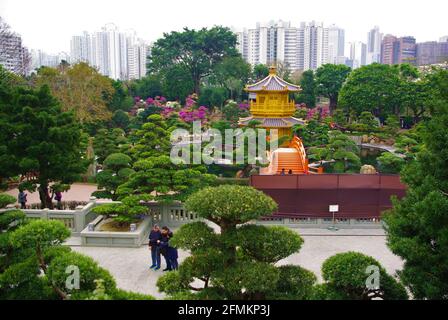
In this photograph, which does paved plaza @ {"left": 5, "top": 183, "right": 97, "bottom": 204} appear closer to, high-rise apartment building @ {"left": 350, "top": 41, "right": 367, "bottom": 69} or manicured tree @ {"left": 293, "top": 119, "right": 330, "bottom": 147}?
manicured tree @ {"left": 293, "top": 119, "right": 330, "bottom": 147}

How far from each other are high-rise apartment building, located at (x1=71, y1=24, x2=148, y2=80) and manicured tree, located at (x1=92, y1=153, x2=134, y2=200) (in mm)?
98783

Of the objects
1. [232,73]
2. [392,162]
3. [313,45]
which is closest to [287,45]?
[313,45]

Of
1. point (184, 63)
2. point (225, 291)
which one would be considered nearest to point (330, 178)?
point (225, 291)

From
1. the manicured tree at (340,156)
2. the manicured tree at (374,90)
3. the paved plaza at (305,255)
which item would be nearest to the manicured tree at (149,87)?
the manicured tree at (374,90)

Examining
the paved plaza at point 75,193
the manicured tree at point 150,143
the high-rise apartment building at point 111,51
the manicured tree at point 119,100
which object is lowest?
the paved plaza at point 75,193

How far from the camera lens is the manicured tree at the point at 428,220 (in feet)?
19.0

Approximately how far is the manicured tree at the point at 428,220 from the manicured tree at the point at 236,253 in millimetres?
1488

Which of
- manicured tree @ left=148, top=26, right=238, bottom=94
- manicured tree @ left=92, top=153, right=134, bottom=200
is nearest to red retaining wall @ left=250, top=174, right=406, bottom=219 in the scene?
manicured tree @ left=92, top=153, right=134, bottom=200

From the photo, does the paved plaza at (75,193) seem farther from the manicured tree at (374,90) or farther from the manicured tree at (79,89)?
the manicured tree at (374,90)

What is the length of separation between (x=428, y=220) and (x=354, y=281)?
1.36 meters

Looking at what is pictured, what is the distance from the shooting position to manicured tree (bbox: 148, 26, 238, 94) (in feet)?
161

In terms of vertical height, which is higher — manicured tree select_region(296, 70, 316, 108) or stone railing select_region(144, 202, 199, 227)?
manicured tree select_region(296, 70, 316, 108)

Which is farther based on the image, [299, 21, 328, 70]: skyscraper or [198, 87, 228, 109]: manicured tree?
[299, 21, 328, 70]: skyscraper

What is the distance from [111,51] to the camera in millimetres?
110500
